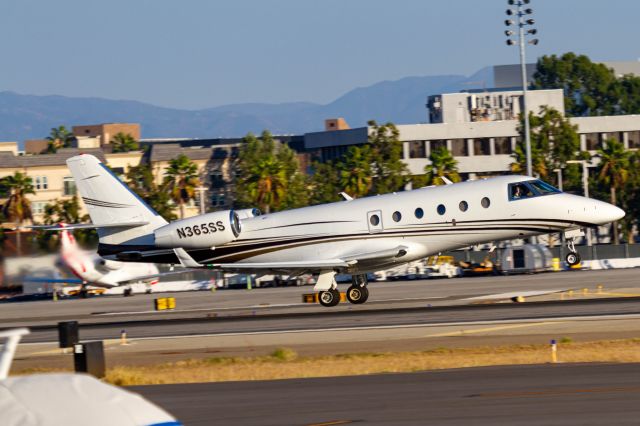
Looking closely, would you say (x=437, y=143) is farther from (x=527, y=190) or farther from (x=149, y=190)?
(x=527, y=190)

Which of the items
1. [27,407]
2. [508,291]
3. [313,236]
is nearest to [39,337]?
[313,236]

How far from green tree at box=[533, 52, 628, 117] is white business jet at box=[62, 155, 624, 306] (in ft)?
451

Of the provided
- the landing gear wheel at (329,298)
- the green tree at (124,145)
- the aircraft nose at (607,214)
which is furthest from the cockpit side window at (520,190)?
the green tree at (124,145)

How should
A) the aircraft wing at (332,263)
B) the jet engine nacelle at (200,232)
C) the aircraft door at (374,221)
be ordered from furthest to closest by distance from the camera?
the jet engine nacelle at (200,232), the aircraft door at (374,221), the aircraft wing at (332,263)

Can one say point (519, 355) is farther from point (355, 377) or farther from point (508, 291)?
point (508, 291)

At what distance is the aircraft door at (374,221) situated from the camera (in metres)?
33.9

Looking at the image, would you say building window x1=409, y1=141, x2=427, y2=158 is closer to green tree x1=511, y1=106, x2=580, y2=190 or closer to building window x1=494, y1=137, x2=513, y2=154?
building window x1=494, y1=137, x2=513, y2=154

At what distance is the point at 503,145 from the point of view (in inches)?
3925

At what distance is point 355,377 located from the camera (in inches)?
706

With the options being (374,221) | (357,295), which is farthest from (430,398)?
(357,295)

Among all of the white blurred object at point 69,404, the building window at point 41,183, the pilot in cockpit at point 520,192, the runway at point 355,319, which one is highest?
the building window at point 41,183

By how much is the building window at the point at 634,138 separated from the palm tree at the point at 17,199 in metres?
59.6

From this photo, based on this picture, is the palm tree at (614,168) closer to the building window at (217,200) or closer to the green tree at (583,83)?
the building window at (217,200)

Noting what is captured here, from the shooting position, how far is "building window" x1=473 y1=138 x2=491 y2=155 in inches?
3935
